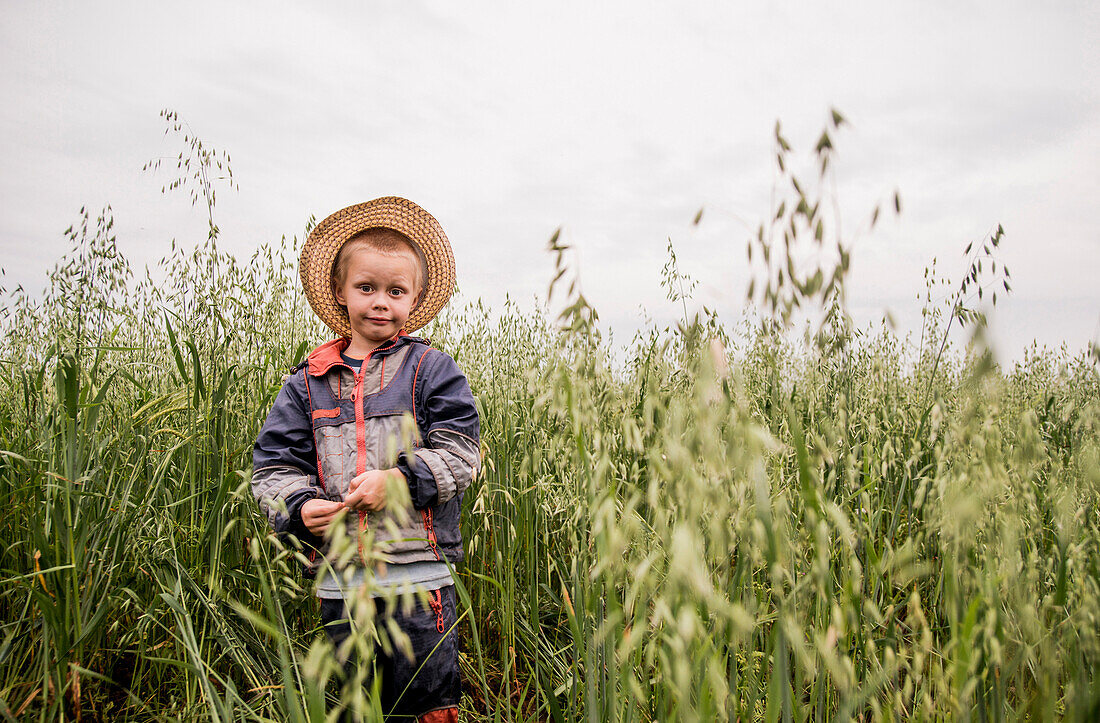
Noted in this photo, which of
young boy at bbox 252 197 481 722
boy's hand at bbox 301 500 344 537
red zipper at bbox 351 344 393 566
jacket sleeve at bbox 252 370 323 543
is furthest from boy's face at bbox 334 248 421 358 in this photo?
boy's hand at bbox 301 500 344 537

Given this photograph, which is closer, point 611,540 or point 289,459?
point 611,540

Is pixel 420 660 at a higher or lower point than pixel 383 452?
lower

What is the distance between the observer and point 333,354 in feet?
7.04

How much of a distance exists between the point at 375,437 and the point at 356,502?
13.3 inches

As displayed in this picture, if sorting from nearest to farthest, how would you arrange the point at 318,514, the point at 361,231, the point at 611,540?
1. the point at 611,540
2. the point at 318,514
3. the point at 361,231

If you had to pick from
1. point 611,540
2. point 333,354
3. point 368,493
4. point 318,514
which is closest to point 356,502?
point 368,493

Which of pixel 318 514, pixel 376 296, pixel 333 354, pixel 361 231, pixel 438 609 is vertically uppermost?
pixel 361 231

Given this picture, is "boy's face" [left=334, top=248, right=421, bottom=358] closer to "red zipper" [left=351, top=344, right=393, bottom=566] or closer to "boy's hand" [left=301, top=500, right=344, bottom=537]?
"red zipper" [left=351, top=344, right=393, bottom=566]

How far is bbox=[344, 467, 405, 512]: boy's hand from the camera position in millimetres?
1698

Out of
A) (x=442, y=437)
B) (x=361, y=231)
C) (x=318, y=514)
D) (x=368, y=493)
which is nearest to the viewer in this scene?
(x=368, y=493)

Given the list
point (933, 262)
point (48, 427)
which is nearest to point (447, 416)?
point (48, 427)

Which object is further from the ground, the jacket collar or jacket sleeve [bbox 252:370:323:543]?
the jacket collar

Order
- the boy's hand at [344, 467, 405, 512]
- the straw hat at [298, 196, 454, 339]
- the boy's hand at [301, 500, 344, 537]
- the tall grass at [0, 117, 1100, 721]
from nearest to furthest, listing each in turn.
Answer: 1. the tall grass at [0, 117, 1100, 721]
2. the boy's hand at [344, 467, 405, 512]
3. the boy's hand at [301, 500, 344, 537]
4. the straw hat at [298, 196, 454, 339]

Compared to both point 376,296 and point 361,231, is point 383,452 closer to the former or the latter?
point 376,296
